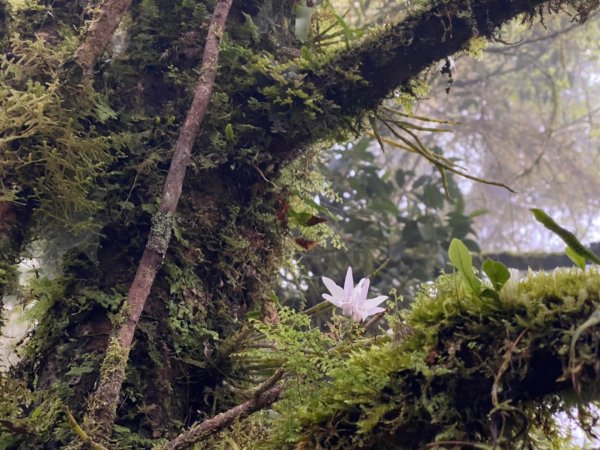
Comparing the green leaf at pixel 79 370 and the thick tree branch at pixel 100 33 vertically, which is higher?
the thick tree branch at pixel 100 33

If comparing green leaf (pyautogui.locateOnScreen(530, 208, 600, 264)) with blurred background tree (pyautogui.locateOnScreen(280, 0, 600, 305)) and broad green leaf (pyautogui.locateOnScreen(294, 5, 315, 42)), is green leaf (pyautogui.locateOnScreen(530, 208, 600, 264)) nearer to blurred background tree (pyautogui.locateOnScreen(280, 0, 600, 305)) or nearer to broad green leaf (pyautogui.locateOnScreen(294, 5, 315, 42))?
blurred background tree (pyautogui.locateOnScreen(280, 0, 600, 305))

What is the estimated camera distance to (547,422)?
35.9 inches

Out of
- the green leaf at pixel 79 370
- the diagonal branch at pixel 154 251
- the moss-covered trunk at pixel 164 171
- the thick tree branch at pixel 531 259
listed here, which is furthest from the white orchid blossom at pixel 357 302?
the thick tree branch at pixel 531 259

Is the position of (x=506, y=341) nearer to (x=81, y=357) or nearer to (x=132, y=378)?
(x=132, y=378)

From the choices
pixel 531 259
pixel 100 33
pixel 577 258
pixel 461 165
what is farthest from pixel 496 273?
pixel 461 165

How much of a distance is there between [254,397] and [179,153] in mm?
615

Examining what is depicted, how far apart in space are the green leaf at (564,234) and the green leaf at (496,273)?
92mm

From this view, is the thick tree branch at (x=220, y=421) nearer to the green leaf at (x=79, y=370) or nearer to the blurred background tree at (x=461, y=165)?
the green leaf at (x=79, y=370)

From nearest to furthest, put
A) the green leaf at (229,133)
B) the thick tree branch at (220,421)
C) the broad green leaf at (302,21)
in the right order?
1. the thick tree branch at (220,421)
2. the green leaf at (229,133)
3. the broad green leaf at (302,21)

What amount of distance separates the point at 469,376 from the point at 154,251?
2.31ft

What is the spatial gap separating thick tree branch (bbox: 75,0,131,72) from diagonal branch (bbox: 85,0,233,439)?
0.23 meters

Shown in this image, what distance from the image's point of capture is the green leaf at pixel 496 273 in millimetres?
923

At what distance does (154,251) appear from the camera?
1.29 meters

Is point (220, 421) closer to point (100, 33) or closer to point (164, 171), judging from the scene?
point (164, 171)
